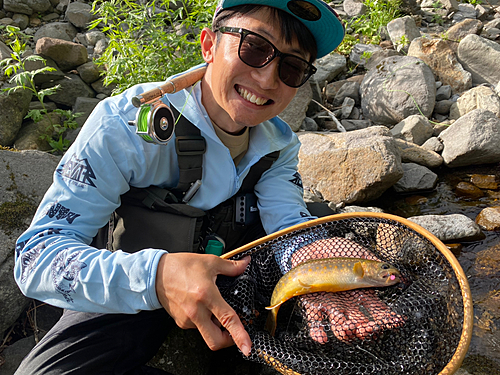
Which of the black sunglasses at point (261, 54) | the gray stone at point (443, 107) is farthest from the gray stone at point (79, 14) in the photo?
the black sunglasses at point (261, 54)

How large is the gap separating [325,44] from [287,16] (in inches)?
14.4

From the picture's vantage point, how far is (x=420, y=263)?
6.58 feet

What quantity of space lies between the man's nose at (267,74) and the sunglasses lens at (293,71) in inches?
1.4

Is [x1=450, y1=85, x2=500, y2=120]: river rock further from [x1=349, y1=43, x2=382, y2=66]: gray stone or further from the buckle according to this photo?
the buckle

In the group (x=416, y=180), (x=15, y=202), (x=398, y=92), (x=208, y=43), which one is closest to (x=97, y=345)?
(x=15, y=202)

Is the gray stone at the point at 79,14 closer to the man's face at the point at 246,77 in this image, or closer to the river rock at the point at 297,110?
the river rock at the point at 297,110

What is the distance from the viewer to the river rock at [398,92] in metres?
6.25

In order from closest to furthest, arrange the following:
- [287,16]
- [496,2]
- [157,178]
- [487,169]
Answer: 1. [287,16]
2. [157,178]
3. [487,169]
4. [496,2]

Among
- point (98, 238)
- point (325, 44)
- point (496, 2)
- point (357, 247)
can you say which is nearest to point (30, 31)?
point (98, 238)

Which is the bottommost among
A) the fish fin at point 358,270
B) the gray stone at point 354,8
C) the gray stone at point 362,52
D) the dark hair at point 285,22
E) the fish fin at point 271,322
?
the gray stone at point 362,52

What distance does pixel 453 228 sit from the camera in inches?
156

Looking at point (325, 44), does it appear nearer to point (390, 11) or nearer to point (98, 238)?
point (98, 238)

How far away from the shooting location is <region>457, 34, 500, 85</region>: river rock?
269 inches

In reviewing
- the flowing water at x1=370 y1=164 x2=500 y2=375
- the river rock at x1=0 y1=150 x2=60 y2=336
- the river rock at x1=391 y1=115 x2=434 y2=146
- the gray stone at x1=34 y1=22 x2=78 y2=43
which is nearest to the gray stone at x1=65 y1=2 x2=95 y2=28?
the gray stone at x1=34 y1=22 x2=78 y2=43
